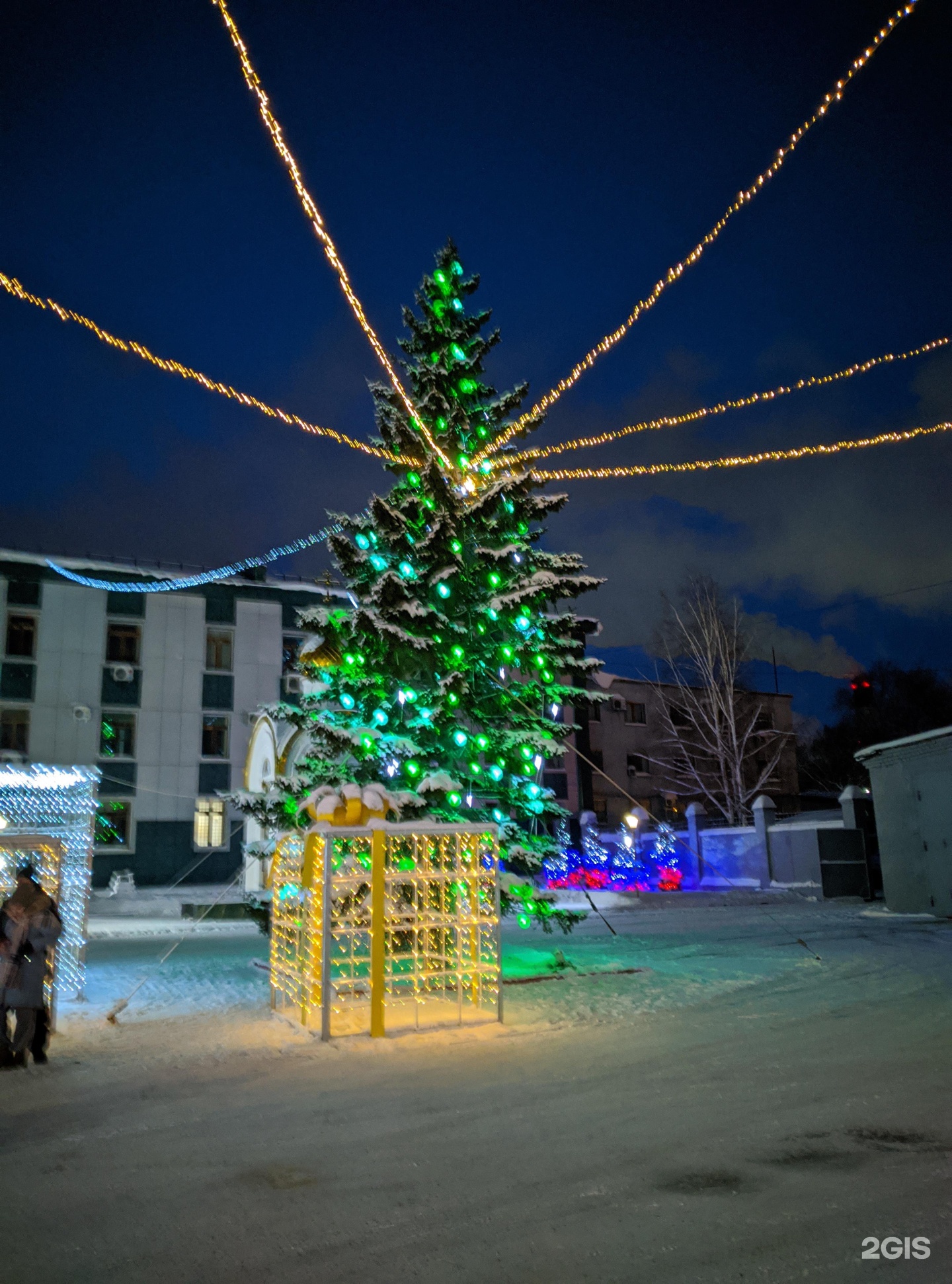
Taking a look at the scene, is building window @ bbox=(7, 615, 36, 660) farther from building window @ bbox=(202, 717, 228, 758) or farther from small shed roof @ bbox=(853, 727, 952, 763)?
small shed roof @ bbox=(853, 727, 952, 763)

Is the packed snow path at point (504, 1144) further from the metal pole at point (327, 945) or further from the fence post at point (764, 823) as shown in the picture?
the fence post at point (764, 823)

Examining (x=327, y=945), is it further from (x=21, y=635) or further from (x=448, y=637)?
(x=21, y=635)

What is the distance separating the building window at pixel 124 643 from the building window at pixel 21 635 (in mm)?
2417

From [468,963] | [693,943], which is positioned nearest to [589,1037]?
[468,963]

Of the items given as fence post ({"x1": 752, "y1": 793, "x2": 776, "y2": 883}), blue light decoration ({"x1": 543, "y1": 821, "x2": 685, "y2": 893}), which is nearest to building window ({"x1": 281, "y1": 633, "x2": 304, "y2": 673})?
blue light decoration ({"x1": 543, "y1": 821, "x2": 685, "y2": 893})

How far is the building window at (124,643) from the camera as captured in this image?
3050 centimetres

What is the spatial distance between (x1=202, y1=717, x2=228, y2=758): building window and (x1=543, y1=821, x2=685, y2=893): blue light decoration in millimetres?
12523

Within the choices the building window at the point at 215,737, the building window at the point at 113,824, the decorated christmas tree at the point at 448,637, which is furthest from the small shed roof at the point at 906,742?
the building window at the point at 113,824

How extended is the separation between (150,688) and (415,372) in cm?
2146

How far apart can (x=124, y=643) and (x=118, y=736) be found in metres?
3.33

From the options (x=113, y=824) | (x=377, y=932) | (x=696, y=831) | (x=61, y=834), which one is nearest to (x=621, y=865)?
(x=696, y=831)

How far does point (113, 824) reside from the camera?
2939 centimetres

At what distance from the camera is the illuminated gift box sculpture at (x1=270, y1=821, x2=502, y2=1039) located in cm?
808

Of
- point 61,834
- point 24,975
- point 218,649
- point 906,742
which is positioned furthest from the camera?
point 218,649
